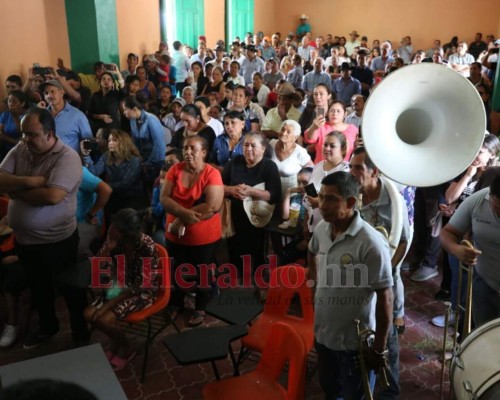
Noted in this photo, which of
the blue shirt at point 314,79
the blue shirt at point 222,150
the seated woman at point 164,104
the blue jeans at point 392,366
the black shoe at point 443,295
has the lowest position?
the black shoe at point 443,295

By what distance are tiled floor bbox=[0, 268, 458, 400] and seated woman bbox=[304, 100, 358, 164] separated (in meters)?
1.89

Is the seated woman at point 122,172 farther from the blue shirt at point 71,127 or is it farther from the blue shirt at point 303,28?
the blue shirt at point 303,28

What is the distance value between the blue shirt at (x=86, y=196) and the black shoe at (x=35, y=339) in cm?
91

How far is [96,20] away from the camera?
802 centimetres

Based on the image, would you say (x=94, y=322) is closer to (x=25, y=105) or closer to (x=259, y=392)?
(x=259, y=392)

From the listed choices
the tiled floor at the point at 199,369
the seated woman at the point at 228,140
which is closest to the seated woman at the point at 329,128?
the seated woman at the point at 228,140

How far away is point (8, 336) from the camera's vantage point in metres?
3.49

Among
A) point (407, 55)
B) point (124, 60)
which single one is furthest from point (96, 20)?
point (407, 55)

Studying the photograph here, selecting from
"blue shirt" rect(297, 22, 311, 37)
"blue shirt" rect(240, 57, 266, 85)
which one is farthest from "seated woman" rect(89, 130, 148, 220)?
"blue shirt" rect(297, 22, 311, 37)

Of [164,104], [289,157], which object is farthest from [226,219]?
[164,104]

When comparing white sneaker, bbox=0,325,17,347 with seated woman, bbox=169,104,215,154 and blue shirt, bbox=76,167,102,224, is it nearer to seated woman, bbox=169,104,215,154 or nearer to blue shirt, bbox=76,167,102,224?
blue shirt, bbox=76,167,102,224

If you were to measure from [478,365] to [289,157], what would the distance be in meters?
2.66

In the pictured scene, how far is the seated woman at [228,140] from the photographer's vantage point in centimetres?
460

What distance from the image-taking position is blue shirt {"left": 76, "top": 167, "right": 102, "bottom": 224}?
149 inches
